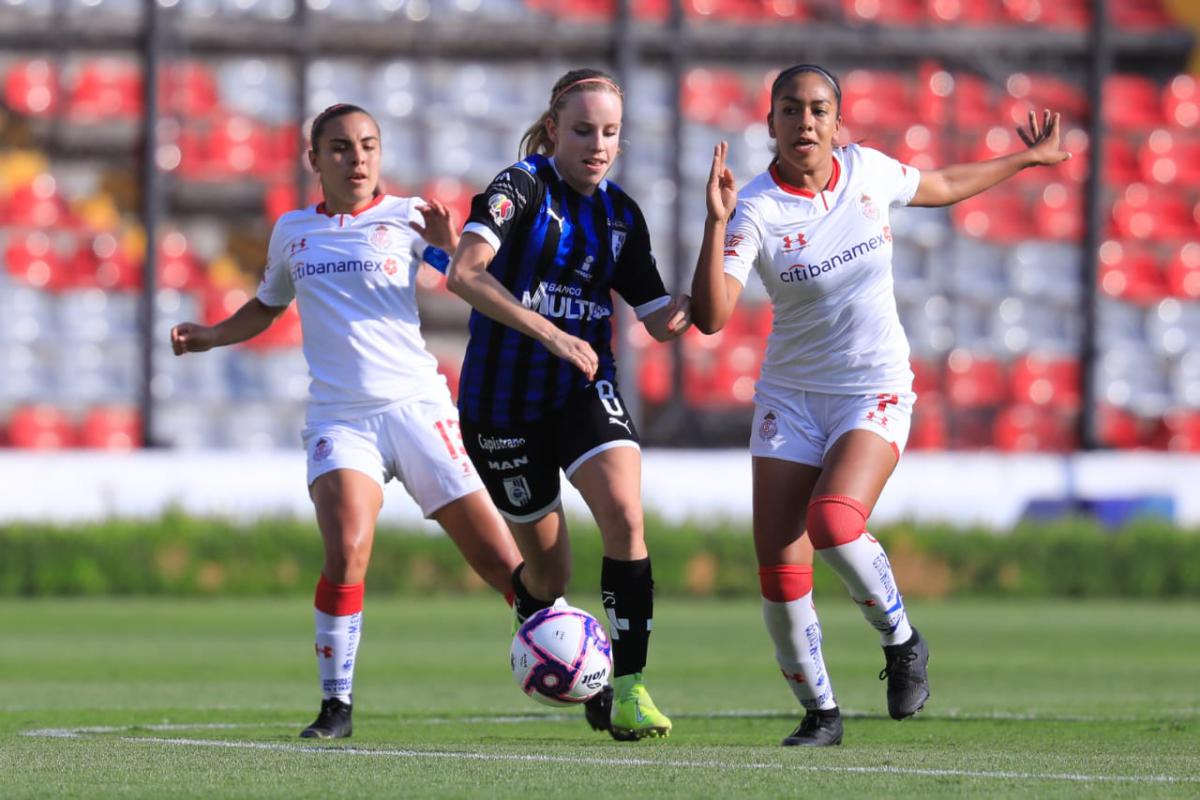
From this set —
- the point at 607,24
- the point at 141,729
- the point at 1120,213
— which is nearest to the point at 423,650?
the point at 141,729

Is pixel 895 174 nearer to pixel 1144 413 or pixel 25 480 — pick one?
pixel 25 480

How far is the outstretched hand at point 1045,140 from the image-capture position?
24.7 feet

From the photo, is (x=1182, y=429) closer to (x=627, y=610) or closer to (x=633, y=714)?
(x=627, y=610)

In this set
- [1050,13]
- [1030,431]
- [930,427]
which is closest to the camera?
[930,427]

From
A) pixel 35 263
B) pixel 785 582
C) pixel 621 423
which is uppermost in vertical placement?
pixel 35 263

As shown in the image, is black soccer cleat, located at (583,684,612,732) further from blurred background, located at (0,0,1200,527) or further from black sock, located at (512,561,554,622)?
blurred background, located at (0,0,1200,527)

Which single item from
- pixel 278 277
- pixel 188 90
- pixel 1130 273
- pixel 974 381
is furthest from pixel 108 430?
pixel 278 277

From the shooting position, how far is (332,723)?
7.30 metres

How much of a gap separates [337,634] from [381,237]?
1.52 m

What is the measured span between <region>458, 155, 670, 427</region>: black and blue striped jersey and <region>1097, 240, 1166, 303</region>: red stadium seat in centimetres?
1891

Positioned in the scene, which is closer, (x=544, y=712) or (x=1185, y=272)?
(x=544, y=712)

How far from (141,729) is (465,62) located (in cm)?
1895

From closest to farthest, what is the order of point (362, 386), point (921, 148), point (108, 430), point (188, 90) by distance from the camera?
1. point (362, 386)
2. point (108, 430)
3. point (921, 148)
4. point (188, 90)

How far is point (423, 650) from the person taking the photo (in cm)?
1338
